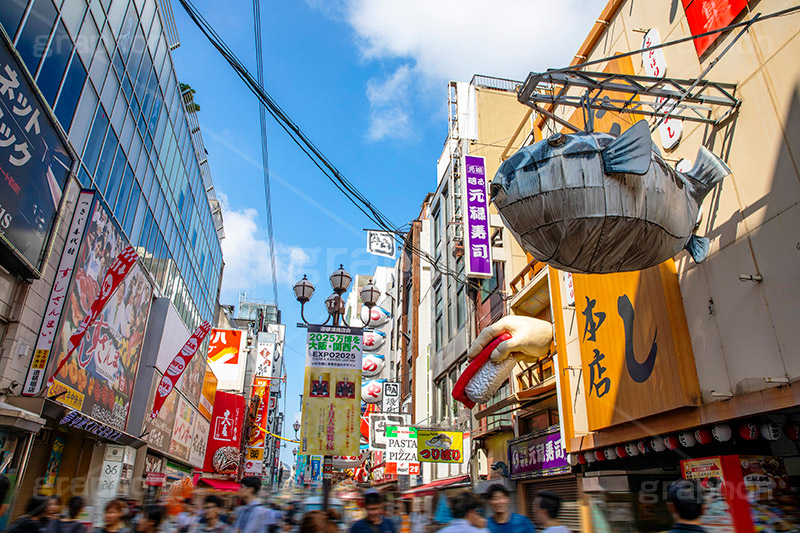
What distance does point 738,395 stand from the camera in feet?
27.1

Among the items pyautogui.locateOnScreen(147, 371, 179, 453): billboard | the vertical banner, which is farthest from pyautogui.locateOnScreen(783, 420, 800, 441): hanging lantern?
pyautogui.locateOnScreen(147, 371, 179, 453): billboard

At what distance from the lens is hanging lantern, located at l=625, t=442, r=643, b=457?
10508mm

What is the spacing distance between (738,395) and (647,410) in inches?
78.4

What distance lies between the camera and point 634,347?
10.9 meters

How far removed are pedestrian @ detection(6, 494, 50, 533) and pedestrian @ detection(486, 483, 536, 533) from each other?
168 inches

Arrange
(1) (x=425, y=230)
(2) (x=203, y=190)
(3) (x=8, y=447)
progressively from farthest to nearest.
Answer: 1. (1) (x=425, y=230)
2. (2) (x=203, y=190)
3. (3) (x=8, y=447)

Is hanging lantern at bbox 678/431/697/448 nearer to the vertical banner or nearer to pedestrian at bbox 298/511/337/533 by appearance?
pedestrian at bbox 298/511/337/533

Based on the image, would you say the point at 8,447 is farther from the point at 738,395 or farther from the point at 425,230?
the point at 425,230

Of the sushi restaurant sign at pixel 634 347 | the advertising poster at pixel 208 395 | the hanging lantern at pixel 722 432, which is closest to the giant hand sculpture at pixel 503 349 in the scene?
the sushi restaurant sign at pixel 634 347

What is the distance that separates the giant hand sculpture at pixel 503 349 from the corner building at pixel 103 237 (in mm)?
10299

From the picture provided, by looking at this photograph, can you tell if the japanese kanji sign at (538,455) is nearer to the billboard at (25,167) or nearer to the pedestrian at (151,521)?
the pedestrian at (151,521)

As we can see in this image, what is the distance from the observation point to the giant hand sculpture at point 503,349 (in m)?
15.8

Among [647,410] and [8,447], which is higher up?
[647,410]

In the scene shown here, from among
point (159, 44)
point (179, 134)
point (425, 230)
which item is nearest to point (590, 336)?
point (159, 44)
